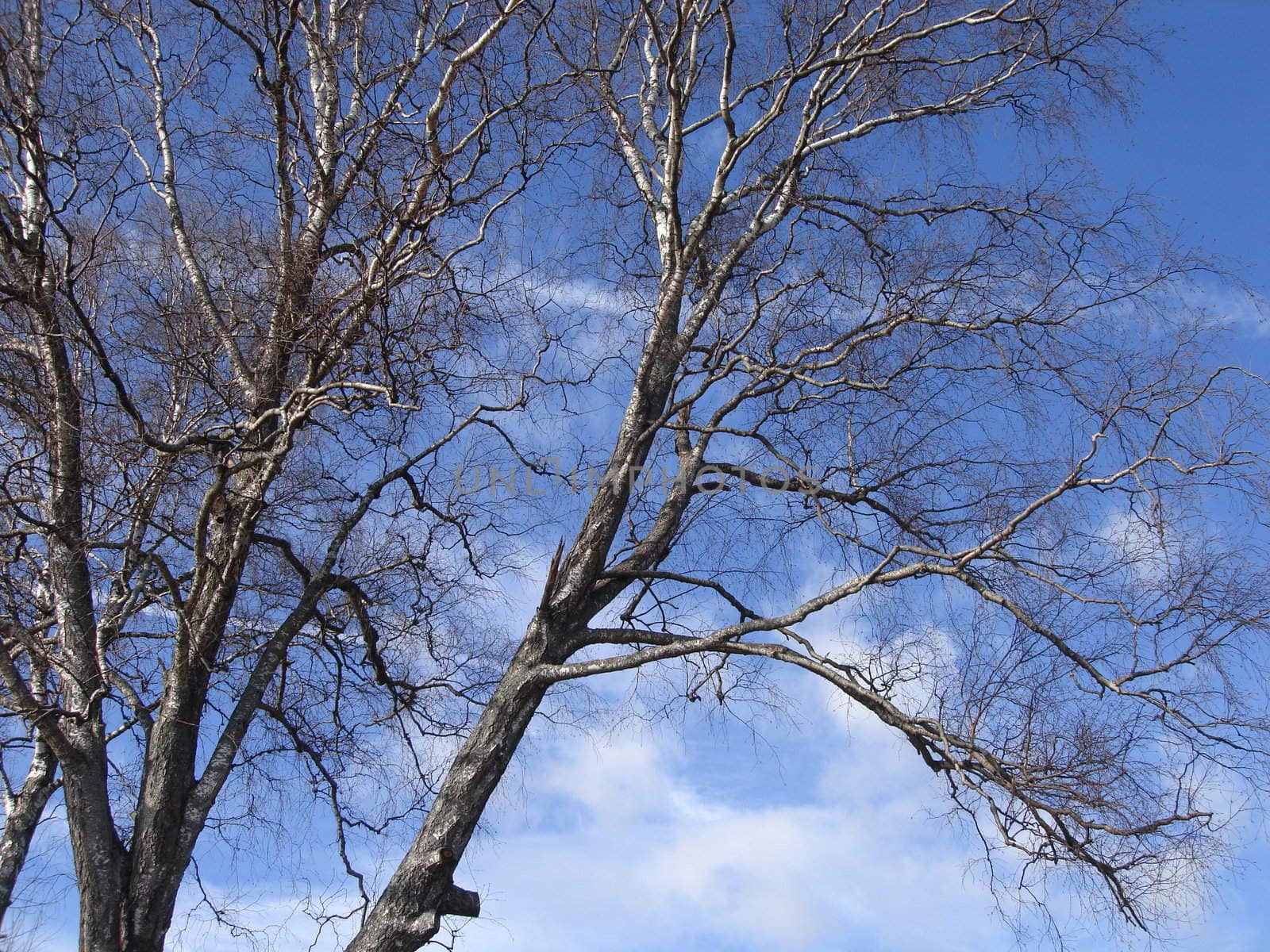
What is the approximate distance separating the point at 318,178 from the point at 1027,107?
190 inches

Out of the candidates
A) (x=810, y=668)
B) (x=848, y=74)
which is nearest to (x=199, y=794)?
(x=810, y=668)

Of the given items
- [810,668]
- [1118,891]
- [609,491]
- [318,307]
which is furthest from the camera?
[609,491]

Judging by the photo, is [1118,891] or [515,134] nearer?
[1118,891]

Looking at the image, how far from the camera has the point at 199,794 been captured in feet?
17.4

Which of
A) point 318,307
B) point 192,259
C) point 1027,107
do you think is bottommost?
point 318,307

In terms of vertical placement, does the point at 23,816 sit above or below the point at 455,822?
above

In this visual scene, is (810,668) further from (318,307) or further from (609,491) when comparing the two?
(318,307)

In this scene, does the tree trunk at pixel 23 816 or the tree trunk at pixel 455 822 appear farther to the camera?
the tree trunk at pixel 23 816

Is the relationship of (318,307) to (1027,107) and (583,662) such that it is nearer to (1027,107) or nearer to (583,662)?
(583,662)

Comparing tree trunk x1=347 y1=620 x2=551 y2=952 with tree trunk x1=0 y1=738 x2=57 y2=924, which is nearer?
tree trunk x1=347 y1=620 x2=551 y2=952

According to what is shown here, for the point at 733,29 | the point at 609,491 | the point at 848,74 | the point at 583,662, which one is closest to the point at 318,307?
the point at 609,491

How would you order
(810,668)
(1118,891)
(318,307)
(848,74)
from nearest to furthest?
(1118,891) → (810,668) → (318,307) → (848,74)

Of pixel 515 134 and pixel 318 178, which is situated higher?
pixel 515 134

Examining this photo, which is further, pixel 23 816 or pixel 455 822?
pixel 23 816
